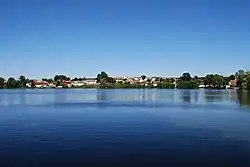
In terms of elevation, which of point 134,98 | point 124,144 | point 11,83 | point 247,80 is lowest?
point 124,144

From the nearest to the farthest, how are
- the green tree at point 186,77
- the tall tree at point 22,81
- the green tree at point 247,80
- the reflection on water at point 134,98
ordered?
the reflection on water at point 134,98 → the green tree at point 247,80 → the tall tree at point 22,81 → the green tree at point 186,77

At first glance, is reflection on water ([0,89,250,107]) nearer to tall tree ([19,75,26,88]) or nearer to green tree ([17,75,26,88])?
green tree ([17,75,26,88])

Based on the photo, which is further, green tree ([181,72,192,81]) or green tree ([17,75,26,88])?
green tree ([181,72,192,81])

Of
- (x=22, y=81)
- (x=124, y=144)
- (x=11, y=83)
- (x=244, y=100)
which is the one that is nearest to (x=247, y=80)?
(x=244, y=100)

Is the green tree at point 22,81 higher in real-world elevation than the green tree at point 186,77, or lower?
lower

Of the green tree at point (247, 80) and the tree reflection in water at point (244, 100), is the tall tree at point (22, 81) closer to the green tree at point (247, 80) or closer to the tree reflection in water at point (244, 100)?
the green tree at point (247, 80)

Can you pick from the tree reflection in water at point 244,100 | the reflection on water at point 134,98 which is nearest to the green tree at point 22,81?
the reflection on water at point 134,98

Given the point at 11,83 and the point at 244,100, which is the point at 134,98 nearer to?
the point at 244,100

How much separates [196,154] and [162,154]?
1368 millimetres

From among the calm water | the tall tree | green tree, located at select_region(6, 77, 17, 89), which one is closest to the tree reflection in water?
the calm water

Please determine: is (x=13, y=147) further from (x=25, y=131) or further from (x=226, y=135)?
(x=226, y=135)

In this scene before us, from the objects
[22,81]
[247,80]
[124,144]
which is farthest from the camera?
[22,81]

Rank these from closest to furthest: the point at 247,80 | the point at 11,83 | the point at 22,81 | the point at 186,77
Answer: the point at 247,80
the point at 11,83
the point at 22,81
the point at 186,77

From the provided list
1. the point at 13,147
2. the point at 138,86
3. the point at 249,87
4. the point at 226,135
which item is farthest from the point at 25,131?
the point at 138,86
